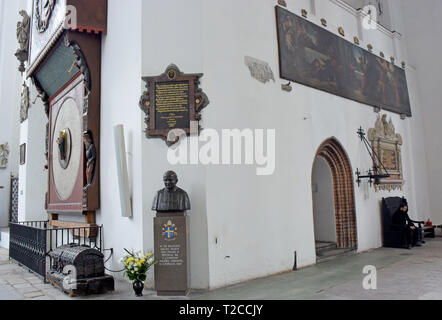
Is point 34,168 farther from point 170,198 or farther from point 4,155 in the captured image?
point 170,198

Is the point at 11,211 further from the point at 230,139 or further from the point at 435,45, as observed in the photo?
the point at 435,45

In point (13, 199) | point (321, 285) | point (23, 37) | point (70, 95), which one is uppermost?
point (23, 37)

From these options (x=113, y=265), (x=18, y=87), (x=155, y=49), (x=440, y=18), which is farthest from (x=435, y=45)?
(x=18, y=87)

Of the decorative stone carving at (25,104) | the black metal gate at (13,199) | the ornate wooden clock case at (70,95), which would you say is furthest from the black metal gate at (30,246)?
the black metal gate at (13,199)

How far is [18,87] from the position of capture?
15234 millimetres

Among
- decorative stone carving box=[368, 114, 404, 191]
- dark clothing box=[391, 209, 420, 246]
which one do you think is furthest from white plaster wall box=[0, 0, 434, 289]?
dark clothing box=[391, 209, 420, 246]

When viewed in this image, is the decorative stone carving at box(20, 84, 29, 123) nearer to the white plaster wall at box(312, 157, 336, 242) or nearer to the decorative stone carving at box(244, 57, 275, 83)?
the decorative stone carving at box(244, 57, 275, 83)

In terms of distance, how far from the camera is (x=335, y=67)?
931 cm

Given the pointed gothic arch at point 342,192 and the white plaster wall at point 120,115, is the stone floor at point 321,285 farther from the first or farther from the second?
the pointed gothic arch at point 342,192

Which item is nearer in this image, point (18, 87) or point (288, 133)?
point (288, 133)

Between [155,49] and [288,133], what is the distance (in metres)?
3.10

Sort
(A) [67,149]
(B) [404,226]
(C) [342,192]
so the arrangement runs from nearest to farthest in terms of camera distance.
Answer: (A) [67,149]
(C) [342,192]
(B) [404,226]

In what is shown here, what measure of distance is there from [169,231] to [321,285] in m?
2.57

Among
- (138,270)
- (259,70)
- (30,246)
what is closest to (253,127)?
(259,70)
